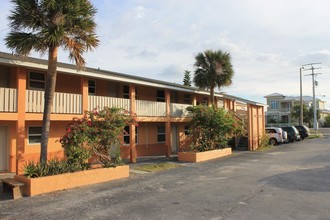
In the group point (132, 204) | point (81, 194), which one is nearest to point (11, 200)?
point (81, 194)

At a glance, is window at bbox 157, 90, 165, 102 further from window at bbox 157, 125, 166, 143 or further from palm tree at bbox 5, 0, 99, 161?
palm tree at bbox 5, 0, 99, 161

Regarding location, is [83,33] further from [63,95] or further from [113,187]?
[113,187]

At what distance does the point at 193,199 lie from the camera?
9039mm

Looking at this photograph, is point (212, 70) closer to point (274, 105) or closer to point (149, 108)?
point (149, 108)

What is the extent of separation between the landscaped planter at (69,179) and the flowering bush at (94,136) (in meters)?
0.43

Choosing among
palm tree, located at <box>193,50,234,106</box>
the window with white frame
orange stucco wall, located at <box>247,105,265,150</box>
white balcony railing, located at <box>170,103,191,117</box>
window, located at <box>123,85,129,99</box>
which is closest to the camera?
window, located at <box>123,85,129,99</box>

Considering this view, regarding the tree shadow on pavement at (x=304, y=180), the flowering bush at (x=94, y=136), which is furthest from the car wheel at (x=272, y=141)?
the flowering bush at (x=94, y=136)

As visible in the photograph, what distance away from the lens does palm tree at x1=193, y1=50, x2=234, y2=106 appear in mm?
22922

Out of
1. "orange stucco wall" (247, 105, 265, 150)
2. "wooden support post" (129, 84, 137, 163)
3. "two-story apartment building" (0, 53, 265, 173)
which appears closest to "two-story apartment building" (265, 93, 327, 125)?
"orange stucco wall" (247, 105, 265, 150)

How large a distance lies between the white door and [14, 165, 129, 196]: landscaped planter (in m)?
4.49

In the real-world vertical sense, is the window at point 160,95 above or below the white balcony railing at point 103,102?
above

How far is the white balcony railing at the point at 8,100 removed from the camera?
40.3 feet

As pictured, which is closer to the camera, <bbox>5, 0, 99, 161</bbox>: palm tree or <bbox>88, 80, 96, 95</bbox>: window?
<bbox>5, 0, 99, 161</bbox>: palm tree

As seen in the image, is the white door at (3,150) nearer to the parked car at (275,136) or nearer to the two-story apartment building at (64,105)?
the two-story apartment building at (64,105)
